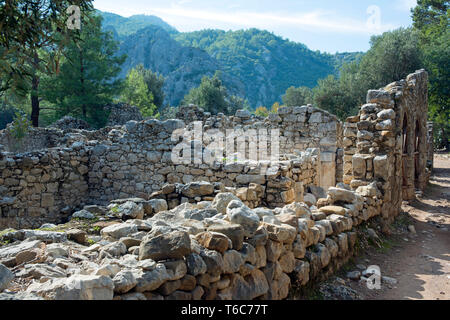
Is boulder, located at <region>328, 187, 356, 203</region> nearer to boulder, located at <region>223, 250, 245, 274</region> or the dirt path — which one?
the dirt path

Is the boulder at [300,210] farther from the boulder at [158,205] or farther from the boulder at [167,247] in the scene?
the boulder at [167,247]

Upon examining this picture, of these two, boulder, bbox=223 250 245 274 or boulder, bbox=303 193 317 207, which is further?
boulder, bbox=303 193 317 207

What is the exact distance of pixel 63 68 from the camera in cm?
2284

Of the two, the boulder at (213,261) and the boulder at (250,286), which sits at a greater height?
the boulder at (213,261)

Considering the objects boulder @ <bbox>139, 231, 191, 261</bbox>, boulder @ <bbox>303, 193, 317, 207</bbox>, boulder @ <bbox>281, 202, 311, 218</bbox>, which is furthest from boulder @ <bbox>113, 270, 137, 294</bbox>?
boulder @ <bbox>303, 193, 317, 207</bbox>

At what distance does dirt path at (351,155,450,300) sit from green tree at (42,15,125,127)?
19.9m

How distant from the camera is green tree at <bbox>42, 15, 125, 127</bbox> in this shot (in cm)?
2328

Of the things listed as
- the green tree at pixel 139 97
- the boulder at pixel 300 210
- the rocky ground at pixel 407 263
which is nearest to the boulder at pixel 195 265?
the rocky ground at pixel 407 263

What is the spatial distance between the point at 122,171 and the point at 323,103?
20.4m

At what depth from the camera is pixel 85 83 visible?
2384 cm

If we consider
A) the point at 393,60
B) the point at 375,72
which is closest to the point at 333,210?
the point at 393,60

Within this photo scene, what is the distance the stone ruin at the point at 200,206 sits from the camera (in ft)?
9.29

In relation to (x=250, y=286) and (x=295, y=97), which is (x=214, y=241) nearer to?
(x=250, y=286)

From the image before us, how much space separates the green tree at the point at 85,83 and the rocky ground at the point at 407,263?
19840 mm
